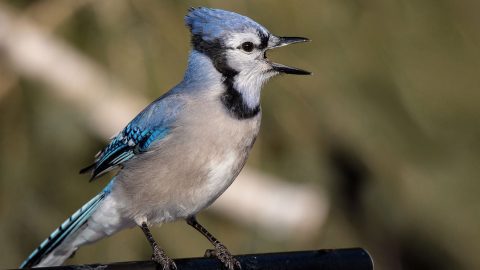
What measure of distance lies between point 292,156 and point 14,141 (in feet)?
3.50

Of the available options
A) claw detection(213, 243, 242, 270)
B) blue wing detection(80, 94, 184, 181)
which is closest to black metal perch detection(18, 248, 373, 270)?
claw detection(213, 243, 242, 270)

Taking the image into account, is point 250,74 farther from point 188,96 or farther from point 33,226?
point 33,226

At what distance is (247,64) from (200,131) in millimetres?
213

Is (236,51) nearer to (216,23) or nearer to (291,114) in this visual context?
(216,23)

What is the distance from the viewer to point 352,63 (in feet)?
12.0

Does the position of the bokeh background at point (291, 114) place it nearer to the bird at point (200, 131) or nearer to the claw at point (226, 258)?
the bird at point (200, 131)

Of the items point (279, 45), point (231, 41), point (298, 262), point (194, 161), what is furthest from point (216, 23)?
point (298, 262)

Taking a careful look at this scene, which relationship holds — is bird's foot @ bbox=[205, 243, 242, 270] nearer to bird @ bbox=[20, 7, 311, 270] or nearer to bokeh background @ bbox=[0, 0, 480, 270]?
bird @ bbox=[20, 7, 311, 270]

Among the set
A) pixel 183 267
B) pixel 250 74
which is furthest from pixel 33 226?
pixel 183 267

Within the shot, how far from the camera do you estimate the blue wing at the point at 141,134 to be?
7.92 feet

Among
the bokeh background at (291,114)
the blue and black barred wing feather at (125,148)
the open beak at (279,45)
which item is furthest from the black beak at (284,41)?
the bokeh background at (291,114)

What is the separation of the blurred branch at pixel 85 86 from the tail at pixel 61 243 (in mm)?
959

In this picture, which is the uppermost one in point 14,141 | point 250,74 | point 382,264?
point 250,74

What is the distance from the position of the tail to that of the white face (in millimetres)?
510
